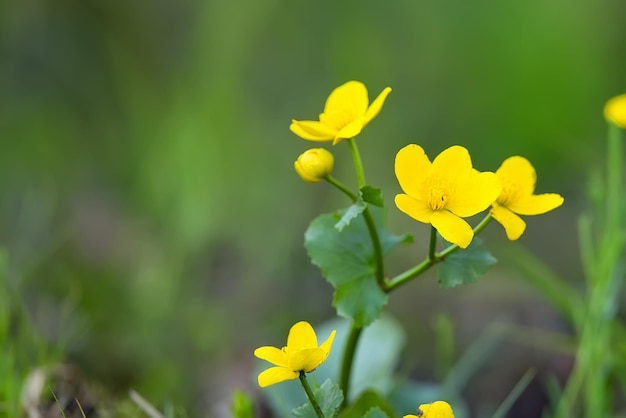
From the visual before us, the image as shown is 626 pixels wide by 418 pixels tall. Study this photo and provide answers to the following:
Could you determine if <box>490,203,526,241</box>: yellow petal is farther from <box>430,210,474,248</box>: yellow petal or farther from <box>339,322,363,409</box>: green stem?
<box>339,322,363,409</box>: green stem

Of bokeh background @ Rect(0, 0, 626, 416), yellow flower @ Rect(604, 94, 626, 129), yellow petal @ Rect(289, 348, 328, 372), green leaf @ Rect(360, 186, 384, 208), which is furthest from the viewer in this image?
bokeh background @ Rect(0, 0, 626, 416)

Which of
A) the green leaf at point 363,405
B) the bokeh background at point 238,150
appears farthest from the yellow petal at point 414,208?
the bokeh background at point 238,150

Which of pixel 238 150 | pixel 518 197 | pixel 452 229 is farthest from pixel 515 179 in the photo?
pixel 238 150

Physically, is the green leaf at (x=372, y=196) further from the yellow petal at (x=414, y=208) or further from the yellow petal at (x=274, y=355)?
the yellow petal at (x=274, y=355)

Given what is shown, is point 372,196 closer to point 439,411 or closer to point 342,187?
point 342,187

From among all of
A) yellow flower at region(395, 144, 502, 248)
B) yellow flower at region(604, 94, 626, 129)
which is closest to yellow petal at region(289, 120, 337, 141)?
yellow flower at region(395, 144, 502, 248)

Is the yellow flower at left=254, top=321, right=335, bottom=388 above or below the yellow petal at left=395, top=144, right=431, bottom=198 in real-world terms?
below

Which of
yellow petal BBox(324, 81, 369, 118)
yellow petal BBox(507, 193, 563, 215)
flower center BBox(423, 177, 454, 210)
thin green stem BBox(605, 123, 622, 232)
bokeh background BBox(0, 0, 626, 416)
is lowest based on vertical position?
bokeh background BBox(0, 0, 626, 416)

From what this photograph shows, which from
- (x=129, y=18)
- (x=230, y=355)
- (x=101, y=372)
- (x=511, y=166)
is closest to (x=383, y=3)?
(x=129, y=18)
